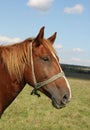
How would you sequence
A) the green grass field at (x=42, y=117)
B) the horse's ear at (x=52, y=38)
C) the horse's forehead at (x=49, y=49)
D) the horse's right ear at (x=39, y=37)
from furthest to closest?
1. the green grass field at (x=42, y=117)
2. the horse's ear at (x=52, y=38)
3. the horse's forehead at (x=49, y=49)
4. the horse's right ear at (x=39, y=37)

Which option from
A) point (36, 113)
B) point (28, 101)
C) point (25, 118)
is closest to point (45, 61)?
point (25, 118)

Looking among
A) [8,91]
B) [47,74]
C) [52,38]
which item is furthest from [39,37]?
[8,91]

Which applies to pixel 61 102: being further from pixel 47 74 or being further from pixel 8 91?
pixel 8 91

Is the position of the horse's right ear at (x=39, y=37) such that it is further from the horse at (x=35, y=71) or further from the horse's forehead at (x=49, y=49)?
the horse's forehead at (x=49, y=49)

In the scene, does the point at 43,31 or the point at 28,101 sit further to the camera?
the point at 28,101

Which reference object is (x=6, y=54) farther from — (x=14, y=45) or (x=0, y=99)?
(x=0, y=99)

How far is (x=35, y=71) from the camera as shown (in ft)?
19.0

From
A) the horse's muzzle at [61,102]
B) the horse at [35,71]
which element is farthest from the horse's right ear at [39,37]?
the horse's muzzle at [61,102]

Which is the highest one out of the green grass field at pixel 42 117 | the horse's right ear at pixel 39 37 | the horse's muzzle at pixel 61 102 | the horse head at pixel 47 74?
the horse's right ear at pixel 39 37

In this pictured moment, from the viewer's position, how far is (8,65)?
5.82 metres

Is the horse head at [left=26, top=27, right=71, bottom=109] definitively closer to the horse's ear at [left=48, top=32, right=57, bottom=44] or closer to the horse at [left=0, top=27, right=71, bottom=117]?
the horse at [left=0, top=27, right=71, bottom=117]

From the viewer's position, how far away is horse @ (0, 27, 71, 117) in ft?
18.9

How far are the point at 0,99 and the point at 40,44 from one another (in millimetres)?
1142

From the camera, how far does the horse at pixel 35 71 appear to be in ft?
18.9
